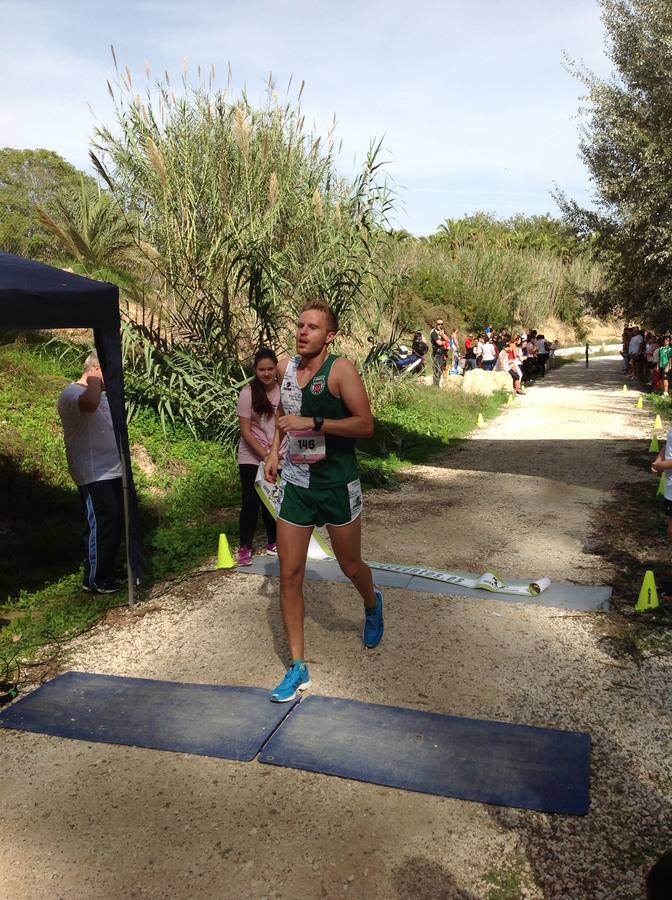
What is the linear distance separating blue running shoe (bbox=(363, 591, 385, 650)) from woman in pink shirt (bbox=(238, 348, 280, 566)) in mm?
1770

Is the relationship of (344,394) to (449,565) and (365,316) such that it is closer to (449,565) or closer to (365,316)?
(449,565)

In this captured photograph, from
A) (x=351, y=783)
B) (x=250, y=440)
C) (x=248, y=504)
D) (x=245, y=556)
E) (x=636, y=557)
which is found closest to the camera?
(x=351, y=783)

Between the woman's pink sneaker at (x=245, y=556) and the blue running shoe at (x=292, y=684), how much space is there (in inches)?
89.6

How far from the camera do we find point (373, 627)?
454 centimetres

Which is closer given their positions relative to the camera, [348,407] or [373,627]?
[348,407]

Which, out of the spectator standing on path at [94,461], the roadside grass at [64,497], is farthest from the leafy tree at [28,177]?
the spectator standing on path at [94,461]

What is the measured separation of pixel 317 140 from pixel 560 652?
25.3ft

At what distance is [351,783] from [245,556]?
10.4 feet

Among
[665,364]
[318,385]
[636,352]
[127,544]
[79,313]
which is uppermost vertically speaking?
[79,313]

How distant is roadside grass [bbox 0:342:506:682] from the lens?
5352mm

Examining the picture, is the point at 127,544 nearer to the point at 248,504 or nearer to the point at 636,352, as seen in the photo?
the point at 248,504

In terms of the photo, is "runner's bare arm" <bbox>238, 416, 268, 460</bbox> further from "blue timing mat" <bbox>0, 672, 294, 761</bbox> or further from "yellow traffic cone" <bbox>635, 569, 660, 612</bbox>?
"yellow traffic cone" <bbox>635, 569, 660, 612</bbox>

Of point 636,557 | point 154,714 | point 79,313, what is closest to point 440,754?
point 154,714

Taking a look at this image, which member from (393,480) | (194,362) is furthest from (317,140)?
(393,480)
